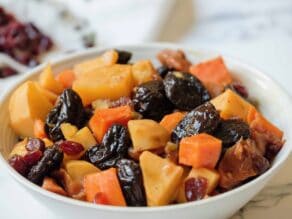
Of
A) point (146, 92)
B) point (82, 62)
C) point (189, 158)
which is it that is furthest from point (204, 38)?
point (189, 158)

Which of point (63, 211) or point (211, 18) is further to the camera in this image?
point (211, 18)

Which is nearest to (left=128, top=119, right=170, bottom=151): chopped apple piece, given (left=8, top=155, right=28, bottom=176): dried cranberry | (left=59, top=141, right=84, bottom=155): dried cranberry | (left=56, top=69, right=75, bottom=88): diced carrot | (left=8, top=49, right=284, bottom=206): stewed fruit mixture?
(left=8, top=49, right=284, bottom=206): stewed fruit mixture

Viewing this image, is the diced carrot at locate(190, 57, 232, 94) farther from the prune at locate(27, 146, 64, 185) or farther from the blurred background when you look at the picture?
the blurred background

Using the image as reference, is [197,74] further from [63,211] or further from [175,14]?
[175,14]

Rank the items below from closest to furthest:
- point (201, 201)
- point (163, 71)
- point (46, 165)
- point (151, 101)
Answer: point (201, 201)
point (46, 165)
point (151, 101)
point (163, 71)

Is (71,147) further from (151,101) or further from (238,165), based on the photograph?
(238,165)

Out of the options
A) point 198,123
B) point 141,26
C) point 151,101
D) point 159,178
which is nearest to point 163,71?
point 151,101
